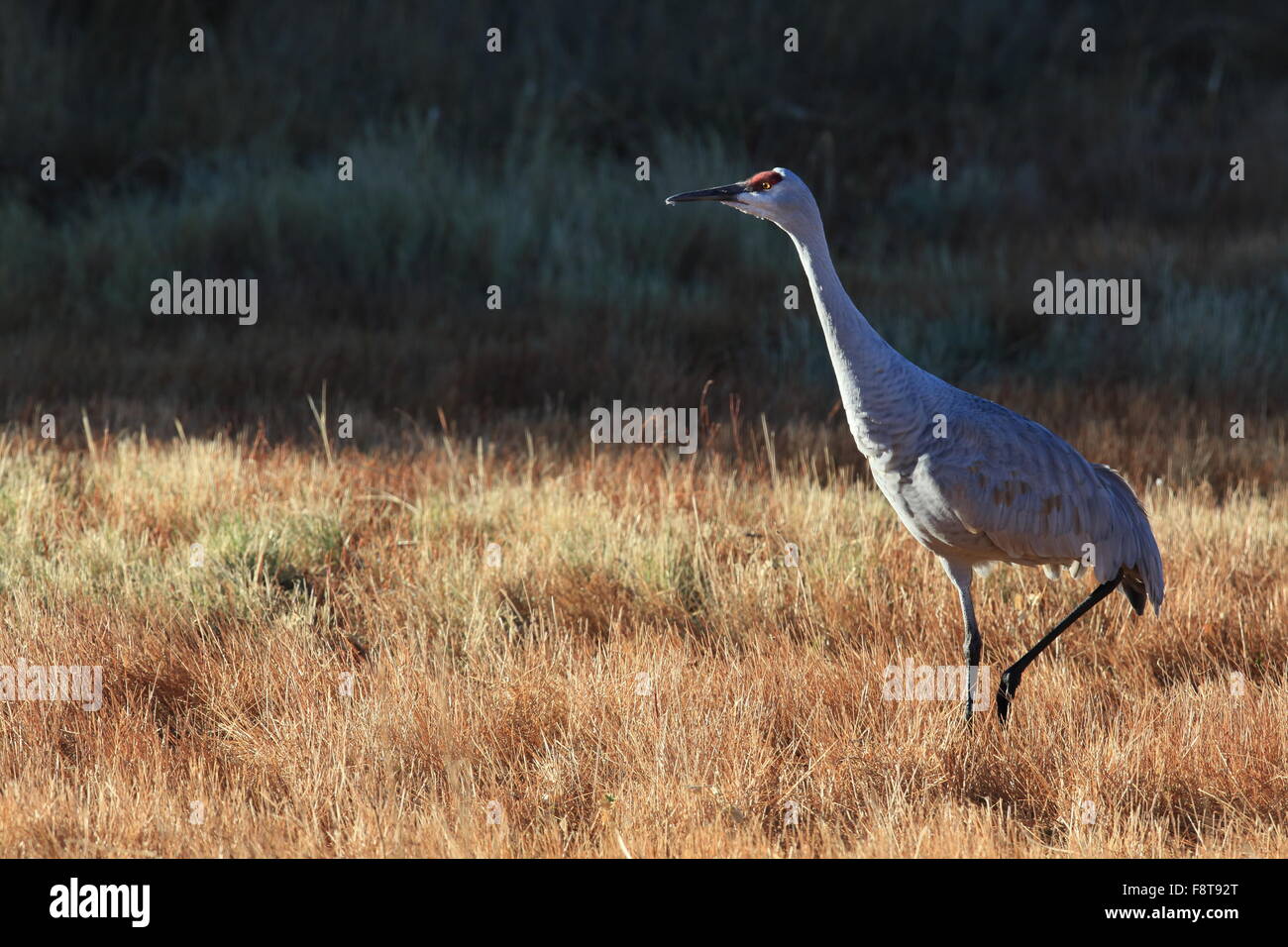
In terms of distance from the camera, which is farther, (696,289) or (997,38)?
(997,38)

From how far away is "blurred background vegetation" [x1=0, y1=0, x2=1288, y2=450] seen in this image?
30.0 ft

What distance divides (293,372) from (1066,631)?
564 cm

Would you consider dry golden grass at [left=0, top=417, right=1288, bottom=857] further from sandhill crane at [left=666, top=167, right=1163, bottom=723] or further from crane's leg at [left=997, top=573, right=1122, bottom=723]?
sandhill crane at [left=666, top=167, right=1163, bottom=723]

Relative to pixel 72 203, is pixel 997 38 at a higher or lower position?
higher

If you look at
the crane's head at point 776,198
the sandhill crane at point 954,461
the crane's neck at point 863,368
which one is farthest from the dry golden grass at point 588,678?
the crane's head at point 776,198

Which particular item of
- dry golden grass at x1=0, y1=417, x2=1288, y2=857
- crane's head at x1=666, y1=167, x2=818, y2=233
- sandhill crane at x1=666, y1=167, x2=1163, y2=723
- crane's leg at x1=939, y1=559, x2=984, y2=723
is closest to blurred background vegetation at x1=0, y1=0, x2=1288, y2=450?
dry golden grass at x1=0, y1=417, x2=1288, y2=857

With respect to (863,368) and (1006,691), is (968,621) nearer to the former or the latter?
(1006,691)

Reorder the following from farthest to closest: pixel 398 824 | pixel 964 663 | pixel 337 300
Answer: pixel 337 300 → pixel 964 663 → pixel 398 824

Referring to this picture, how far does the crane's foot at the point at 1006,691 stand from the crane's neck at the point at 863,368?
79cm

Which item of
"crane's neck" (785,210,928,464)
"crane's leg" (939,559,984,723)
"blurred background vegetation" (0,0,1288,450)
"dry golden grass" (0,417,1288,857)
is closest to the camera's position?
"dry golden grass" (0,417,1288,857)

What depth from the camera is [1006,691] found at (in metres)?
4.35

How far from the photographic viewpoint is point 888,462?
13.7 ft

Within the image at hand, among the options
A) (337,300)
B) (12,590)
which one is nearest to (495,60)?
(337,300)

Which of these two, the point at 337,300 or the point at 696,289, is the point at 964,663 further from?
the point at 337,300
